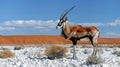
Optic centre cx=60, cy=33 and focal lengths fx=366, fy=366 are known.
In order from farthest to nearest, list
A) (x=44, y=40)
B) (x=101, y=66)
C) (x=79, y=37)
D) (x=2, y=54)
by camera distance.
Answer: (x=44, y=40) → (x=2, y=54) → (x=79, y=37) → (x=101, y=66)

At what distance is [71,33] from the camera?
21000 millimetres

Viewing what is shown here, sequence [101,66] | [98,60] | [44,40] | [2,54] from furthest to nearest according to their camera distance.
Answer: [44,40] < [2,54] < [98,60] < [101,66]

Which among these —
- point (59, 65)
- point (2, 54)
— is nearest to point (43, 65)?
point (59, 65)

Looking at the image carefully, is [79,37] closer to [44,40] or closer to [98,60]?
[98,60]

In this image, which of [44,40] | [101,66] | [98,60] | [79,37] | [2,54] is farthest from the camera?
[44,40]

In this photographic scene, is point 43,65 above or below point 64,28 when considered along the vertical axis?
below

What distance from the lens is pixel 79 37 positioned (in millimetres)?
20859

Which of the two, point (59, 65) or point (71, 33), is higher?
point (71, 33)

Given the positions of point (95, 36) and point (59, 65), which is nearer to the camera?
point (59, 65)

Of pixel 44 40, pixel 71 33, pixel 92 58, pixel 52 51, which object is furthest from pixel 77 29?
pixel 44 40

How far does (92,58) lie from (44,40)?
11401 centimetres

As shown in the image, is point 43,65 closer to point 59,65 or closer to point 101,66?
point 59,65

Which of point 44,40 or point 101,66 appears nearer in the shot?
point 101,66

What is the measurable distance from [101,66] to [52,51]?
19.2 ft
